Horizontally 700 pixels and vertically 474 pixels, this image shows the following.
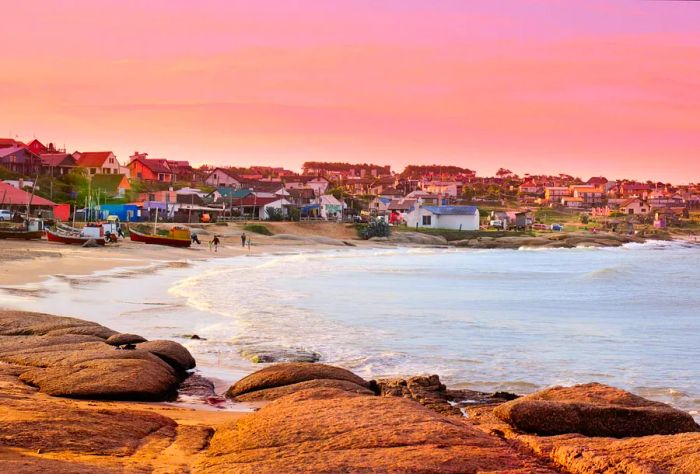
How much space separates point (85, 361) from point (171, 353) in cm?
216

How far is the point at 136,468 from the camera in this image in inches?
258

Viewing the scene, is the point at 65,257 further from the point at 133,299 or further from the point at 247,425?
the point at 247,425

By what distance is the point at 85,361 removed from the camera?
11.7 meters

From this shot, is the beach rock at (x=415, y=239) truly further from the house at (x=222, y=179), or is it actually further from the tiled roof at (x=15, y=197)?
the house at (x=222, y=179)

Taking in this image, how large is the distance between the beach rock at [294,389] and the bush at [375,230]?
262ft

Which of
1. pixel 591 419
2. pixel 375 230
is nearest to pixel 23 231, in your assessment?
pixel 375 230

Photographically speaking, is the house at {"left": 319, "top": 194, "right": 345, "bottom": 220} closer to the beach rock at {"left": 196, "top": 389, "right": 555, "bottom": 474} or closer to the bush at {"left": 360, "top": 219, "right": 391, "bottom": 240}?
the bush at {"left": 360, "top": 219, "right": 391, "bottom": 240}

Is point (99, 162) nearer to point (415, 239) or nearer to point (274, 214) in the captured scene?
point (274, 214)

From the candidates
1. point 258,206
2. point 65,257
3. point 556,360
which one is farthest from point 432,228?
point 556,360

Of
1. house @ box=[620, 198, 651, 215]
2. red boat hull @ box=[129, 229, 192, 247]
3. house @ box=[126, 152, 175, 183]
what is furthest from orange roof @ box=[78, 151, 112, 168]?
house @ box=[620, 198, 651, 215]

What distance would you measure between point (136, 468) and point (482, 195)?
640ft

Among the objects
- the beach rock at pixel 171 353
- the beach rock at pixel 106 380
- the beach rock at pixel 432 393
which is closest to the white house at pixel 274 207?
the beach rock at pixel 171 353

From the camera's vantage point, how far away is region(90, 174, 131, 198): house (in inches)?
3649

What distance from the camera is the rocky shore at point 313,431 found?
6348 millimetres
